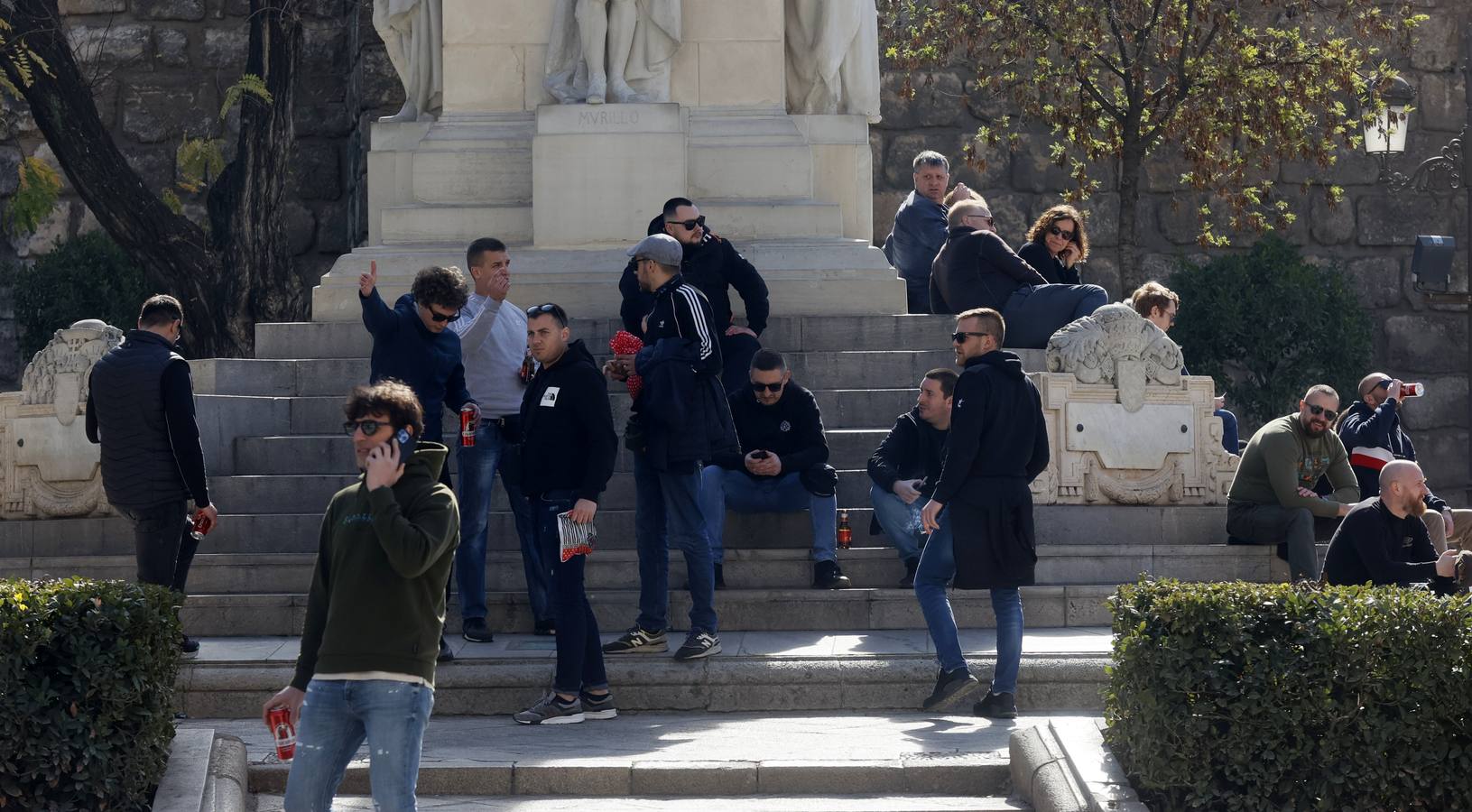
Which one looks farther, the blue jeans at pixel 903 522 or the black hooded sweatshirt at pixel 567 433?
the blue jeans at pixel 903 522

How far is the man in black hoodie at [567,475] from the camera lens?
331 inches

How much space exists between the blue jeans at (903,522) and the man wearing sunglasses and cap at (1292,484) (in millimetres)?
1684

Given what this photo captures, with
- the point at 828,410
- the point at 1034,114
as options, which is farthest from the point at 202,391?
the point at 1034,114

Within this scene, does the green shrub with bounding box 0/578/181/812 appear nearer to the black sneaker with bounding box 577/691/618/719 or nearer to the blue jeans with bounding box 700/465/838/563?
the black sneaker with bounding box 577/691/618/719

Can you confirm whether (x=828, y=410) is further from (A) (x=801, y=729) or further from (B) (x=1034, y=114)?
(B) (x=1034, y=114)

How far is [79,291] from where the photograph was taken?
816 inches

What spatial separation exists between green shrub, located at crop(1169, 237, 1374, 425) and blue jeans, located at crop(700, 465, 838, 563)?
9.82m

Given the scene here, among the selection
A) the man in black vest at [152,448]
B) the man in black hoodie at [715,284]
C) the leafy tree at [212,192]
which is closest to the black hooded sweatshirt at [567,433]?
the man in black vest at [152,448]

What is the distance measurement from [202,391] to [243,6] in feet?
35.8

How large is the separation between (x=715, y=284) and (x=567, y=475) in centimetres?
299

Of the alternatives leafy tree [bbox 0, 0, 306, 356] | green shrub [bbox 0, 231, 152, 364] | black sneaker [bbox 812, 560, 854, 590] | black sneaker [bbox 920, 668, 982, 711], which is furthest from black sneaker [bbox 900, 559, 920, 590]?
green shrub [bbox 0, 231, 152, 364]

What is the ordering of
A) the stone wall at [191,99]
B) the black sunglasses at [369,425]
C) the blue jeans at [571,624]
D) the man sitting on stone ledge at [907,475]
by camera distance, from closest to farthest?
the black sunglasses at [369,425]
the blue jeans at [571,624]
the man sitting on stone ledge at [907,475]
the stone wall at [191,99]

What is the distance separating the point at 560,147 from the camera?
14.1 metres

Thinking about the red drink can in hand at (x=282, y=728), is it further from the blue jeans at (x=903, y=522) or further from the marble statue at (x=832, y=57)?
the marble statue at (x=832, y=57)
